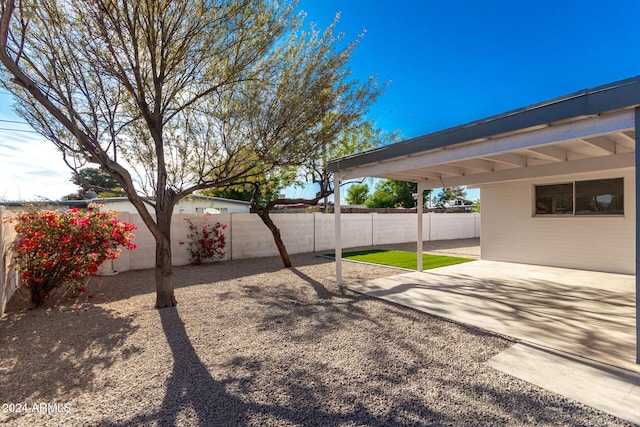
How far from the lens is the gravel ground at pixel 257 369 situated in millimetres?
2223

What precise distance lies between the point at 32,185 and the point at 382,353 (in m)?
10.1

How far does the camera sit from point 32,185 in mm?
8062

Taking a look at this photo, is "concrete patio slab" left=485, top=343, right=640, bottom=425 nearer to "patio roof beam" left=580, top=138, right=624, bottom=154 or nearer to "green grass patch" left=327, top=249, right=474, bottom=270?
"patio roof beam" left=580, top=138, right=624, bottom=154

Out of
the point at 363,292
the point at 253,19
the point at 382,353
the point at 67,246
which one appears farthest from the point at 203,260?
the point at 382,353

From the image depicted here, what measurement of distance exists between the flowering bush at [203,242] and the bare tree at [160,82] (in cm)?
A: 301

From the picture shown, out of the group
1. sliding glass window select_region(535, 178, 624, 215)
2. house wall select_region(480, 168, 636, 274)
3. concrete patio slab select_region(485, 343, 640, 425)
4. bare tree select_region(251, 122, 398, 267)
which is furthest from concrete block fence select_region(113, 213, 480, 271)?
concrete patio slab select_region(485, 343, 640, 425)

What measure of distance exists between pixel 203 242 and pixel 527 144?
27.8 feet

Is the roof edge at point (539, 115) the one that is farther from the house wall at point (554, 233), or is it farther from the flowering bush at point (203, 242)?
the flowering bush at point (203, 242)

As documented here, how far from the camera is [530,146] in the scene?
348 centimetres

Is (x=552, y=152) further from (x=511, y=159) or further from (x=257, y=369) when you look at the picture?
(x=257, y=369)

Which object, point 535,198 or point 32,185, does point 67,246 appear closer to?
point 32,185

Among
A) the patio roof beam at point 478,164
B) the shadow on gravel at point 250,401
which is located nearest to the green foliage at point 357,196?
the patio roof beam at point 478,164

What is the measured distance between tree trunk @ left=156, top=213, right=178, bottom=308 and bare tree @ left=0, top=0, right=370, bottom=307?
0.05ft

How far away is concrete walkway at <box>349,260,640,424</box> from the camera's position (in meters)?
2.64
